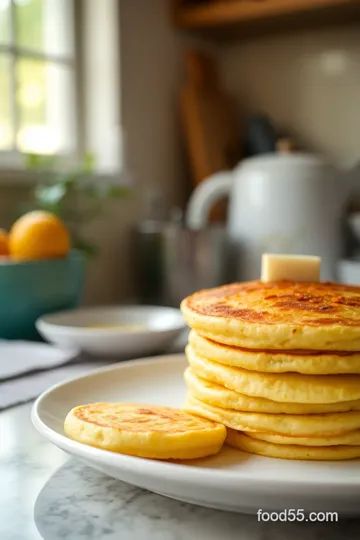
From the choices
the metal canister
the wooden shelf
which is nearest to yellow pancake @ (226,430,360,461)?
the metal canister

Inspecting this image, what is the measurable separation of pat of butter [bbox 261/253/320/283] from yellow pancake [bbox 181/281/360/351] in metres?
0.03

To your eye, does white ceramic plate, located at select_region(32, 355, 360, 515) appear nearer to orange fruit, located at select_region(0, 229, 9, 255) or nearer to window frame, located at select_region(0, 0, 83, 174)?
orange fruit, located at select_region(0, 229, 9, 255)

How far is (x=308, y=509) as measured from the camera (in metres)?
0.42

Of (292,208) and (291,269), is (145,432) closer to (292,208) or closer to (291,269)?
(291,269)

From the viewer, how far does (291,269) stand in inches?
27.2

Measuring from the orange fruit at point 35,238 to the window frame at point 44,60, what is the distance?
0.29 meters

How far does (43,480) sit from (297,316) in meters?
0.24

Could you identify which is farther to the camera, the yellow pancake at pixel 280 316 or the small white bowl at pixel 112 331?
the small white bowl at pixel 112 331

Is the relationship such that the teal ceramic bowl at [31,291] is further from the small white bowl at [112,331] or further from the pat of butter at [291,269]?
the pat of butter at [291,269]

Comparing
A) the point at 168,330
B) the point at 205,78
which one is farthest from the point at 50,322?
the point at 205,78

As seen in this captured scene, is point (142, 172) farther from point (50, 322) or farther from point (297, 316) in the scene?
point (297, 316)

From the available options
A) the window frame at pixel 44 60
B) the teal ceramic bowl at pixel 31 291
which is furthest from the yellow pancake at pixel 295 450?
the window frame at pixel 44 60

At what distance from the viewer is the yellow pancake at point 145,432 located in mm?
465

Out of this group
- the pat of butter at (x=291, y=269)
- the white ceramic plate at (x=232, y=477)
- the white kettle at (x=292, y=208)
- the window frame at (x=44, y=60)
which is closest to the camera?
the white ceramic plate at (x=232, y=477)
